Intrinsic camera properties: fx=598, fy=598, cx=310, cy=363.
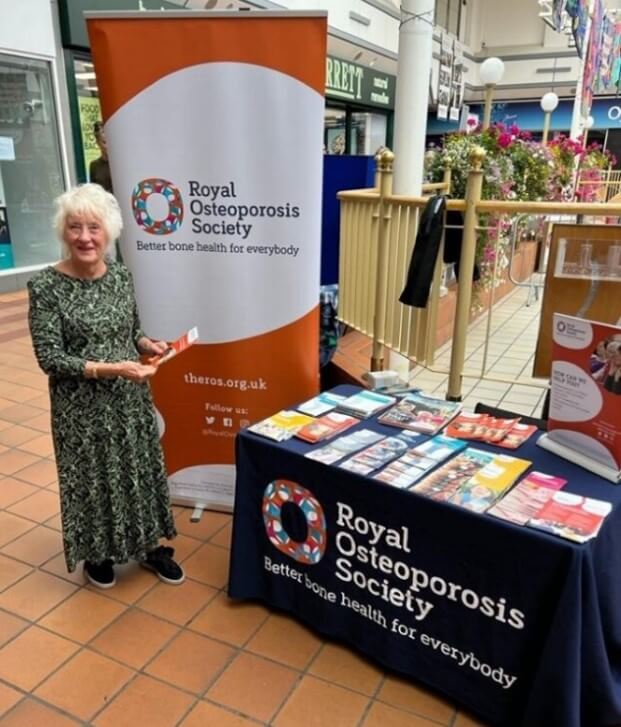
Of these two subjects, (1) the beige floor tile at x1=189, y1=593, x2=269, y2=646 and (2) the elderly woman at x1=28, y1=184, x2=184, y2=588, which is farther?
(1) the beige floor tile at x1=189, y1=593, x2=269, y2=646

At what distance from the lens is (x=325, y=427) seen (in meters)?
1.97

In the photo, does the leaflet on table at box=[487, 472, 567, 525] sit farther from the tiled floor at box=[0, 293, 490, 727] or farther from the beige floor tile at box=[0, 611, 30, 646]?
the beige floor tile at box=[0, 611, 30, 646]

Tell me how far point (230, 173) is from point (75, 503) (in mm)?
1277

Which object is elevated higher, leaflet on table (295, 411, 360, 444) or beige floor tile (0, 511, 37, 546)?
leaflet on table (295, 411, 360, 444)

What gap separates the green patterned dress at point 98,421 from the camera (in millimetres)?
1814

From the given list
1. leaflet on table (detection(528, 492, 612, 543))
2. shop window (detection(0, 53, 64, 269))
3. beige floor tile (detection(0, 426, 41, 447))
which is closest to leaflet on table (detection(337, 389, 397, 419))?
leaflet on table (detection(528, 492, 612, 543))

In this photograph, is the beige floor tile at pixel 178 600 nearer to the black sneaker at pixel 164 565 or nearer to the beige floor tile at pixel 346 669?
the black sneaker at pixel 164 565

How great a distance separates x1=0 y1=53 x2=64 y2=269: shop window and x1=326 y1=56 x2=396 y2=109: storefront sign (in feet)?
18.1

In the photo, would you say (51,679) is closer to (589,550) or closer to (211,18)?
(589,550)

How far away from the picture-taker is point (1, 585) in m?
2.21

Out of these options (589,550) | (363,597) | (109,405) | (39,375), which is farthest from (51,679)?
(39,375)

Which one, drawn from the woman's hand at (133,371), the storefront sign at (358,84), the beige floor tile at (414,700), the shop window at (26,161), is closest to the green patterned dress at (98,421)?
the woman's hand at (133,371)

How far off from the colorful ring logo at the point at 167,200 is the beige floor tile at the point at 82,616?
1.37m

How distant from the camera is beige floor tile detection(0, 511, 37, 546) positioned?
250cm
